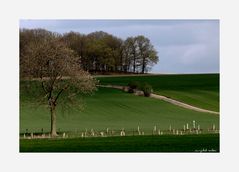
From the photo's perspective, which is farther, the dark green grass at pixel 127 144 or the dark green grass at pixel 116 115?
the dark green grass at pixel 116 115

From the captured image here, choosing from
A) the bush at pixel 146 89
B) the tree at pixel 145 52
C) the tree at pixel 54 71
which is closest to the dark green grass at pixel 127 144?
the tree at pixel 54 71

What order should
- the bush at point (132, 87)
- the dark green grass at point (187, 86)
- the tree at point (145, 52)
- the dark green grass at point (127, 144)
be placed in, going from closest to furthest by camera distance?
the dark green grass at point (127, 144) < the tree at point (145, 52) < the dark green grass at point (187, 86) < the bush at point (132, 87)

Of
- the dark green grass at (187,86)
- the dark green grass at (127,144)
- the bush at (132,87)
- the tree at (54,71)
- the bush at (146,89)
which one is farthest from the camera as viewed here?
the bush at (132,87)

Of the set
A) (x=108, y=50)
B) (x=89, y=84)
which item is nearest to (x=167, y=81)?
(x=108, y=50)

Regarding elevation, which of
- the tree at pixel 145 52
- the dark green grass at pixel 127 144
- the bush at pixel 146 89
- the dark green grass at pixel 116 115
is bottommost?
the dark green grass at pixel 127 144

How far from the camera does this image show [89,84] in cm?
4669

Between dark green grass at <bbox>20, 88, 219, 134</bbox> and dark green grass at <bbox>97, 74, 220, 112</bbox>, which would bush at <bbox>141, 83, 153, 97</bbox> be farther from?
dark green grass at <bbox>20, 88, 219, 134</bbox>

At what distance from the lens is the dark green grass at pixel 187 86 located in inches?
2650

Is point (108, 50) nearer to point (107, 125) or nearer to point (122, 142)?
point (107, 125)

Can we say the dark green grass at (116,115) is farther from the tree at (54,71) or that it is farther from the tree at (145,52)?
the tree at (145,52)

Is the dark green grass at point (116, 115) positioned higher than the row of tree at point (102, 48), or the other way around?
the row of tree at point (102, 48)

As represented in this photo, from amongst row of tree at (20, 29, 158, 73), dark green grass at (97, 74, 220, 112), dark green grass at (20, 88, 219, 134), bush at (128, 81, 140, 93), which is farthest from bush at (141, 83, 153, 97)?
row of tree at (20, 29, 158, 73)

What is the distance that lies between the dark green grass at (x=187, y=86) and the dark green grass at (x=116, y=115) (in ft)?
7.46

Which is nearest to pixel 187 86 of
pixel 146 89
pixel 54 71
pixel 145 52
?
pixel 146 89
